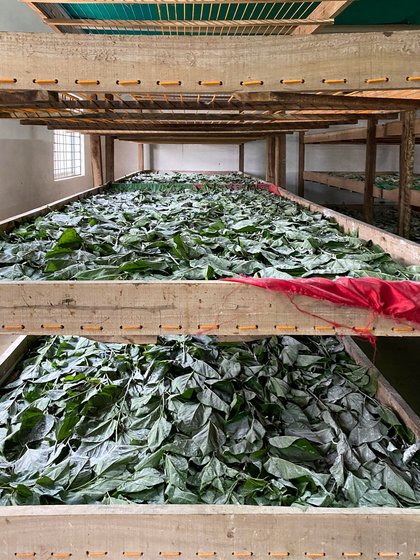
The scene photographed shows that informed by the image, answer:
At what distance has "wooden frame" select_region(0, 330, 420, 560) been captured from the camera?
6.10 ft

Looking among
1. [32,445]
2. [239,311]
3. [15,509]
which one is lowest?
[32,445]

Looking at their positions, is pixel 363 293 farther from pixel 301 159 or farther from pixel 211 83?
pixel 301 159

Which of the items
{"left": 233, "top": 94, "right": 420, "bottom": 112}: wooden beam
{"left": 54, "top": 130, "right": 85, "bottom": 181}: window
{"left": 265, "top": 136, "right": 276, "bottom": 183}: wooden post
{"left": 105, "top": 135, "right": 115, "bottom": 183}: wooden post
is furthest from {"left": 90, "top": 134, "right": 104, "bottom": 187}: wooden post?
{"left": 233, "top": 94, "right": 420, "bottom": 112}: wooden beam

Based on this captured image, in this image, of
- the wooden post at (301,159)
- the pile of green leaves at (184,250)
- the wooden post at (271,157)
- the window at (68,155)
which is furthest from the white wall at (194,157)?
the pile of green leaves at (184,250)

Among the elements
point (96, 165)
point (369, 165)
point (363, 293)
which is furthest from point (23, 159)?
point (363, 293)

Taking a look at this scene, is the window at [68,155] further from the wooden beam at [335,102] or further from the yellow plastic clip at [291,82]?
the yellow plastic clip at [291,82]

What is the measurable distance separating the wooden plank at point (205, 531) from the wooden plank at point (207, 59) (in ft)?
4.61

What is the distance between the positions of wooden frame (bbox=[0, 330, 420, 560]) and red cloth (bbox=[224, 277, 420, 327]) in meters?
0.70

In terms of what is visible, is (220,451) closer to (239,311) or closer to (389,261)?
(239,311)

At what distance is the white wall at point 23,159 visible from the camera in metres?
7.84

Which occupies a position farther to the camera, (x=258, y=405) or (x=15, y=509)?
(x=258, y=405)

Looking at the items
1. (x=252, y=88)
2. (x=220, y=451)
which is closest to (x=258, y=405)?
(x=220, y=451)

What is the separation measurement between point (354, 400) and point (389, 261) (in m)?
0.83

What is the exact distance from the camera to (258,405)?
2.94 m
